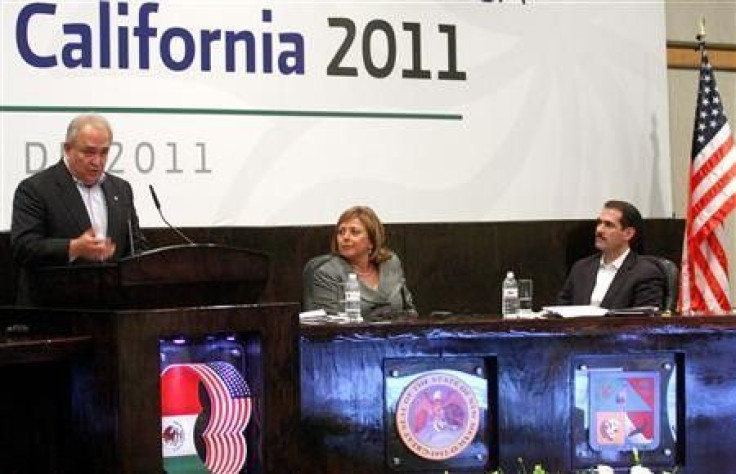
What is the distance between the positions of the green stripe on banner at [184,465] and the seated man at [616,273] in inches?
100

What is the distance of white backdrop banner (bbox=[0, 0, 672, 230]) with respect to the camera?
5.37 metres

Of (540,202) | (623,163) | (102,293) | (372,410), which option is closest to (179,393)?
(102,293)

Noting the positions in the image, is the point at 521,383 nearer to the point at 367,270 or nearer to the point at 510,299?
the point at 510,299

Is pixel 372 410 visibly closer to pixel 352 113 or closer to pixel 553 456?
pixel 553 456

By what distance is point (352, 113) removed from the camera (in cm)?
600

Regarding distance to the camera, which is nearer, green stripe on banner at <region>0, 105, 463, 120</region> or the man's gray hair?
the man's gray hair

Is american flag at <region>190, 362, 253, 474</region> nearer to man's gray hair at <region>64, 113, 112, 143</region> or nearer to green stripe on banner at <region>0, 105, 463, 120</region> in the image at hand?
man's gray hair at <region>64, 113, 112, 143</region>

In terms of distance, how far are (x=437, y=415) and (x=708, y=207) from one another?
234cm

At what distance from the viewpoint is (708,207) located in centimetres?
630

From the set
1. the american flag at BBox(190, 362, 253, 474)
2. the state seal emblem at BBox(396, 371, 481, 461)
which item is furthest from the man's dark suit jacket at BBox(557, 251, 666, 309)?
the american flag at BBox(190, 362, 253, 474)

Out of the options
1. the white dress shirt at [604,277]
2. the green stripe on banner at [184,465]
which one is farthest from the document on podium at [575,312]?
the green stripe on banner at [184,465]

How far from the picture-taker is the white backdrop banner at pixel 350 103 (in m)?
5.37

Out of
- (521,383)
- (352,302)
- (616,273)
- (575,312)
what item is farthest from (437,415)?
(616,273)

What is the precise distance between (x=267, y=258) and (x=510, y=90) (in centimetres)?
286
